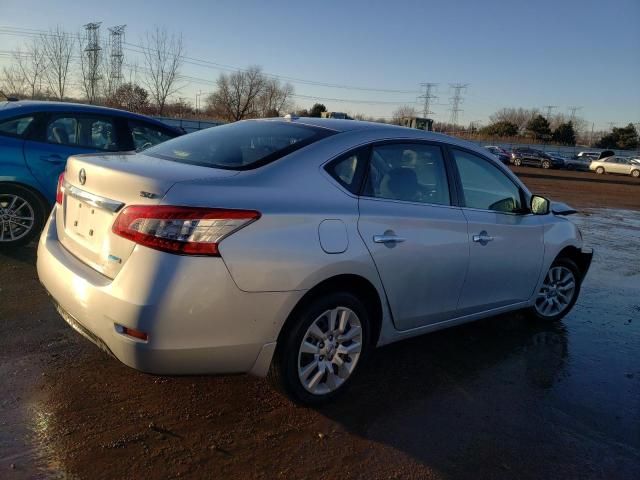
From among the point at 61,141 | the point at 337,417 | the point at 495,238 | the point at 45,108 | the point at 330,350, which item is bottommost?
the point at 337,417

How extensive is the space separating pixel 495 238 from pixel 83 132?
15.1 ft

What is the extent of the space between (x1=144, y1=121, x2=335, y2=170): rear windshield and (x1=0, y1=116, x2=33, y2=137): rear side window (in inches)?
105

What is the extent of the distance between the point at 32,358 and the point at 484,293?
317 cm

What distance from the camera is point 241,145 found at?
3.34 meters

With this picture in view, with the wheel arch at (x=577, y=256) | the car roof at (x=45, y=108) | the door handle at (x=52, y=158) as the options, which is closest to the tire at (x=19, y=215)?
the door handle at (x=52, y=158)

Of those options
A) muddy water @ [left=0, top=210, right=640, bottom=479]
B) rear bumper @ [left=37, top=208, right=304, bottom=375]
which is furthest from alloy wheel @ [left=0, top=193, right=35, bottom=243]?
rear bumper @ [left=37, top=208, right=304, bottom=375]

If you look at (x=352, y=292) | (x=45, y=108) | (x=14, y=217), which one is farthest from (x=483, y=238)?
(x=45, y=108)

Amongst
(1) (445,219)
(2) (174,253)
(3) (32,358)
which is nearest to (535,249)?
(1) (445,219)

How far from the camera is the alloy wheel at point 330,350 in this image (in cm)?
300

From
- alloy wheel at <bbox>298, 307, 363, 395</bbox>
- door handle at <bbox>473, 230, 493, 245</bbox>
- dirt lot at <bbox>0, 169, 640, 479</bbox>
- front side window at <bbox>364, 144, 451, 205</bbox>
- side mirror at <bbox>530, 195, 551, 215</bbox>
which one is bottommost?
dirt lot at <bbox>0, 169, 640, 479</bbox>

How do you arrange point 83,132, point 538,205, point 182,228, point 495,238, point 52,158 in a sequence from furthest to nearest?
1. point 83,132
2. point 52,158
3. point 538,205
4. point 495,238
5. point 182,228

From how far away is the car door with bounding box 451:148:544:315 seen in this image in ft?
12.6

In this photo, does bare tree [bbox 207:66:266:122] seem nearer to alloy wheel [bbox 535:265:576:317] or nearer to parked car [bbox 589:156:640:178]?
parked car [bbox 589:156:640:178]

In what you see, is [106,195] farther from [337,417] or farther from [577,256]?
[577,256]
